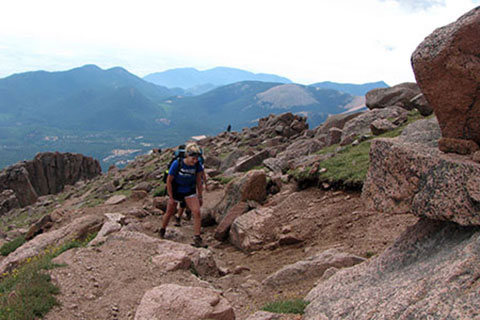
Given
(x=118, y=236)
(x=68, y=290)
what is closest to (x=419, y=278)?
(x=68, y=290)

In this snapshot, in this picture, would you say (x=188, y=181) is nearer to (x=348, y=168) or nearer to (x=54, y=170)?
(x=348, y=168)

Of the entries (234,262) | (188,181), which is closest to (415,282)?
(234,262)

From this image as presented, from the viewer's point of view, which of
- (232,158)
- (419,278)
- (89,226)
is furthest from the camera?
(232,158)

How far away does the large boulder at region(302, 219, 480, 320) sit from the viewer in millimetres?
3945

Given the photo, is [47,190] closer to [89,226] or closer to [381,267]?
[89,226]

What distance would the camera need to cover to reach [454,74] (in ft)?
17.5

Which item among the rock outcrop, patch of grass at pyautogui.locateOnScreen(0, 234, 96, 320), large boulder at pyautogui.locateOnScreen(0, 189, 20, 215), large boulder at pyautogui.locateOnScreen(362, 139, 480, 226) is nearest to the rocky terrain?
large boulder at pyautogui.locateOnScreen(362, 139, 480, 226)

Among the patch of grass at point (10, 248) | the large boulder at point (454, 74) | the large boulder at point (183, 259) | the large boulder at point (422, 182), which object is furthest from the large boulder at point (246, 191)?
the large boulder at point (454, 74)

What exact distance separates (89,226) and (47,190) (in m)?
47.3

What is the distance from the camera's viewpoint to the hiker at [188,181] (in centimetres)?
1115

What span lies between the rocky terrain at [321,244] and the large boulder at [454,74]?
0.03 metres

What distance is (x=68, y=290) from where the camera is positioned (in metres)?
7.52

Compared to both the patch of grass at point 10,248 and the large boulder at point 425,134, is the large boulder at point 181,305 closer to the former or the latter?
the large boulder at point 425,134

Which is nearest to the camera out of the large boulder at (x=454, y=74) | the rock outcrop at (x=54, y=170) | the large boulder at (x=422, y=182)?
the large boulder at (x=422, y=182)
